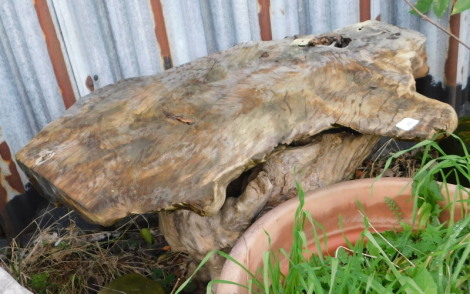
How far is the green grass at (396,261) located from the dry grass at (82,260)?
992 millimetres

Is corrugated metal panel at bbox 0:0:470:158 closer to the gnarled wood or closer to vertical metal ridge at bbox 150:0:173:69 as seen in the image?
vertical metal ridge at bbox 150:0:173:69

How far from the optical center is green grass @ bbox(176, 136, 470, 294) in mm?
1427

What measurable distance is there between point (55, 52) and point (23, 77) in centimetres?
22

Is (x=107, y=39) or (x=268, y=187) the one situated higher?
(x=107, y=39)

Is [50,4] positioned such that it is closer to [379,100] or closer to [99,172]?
[99,172]

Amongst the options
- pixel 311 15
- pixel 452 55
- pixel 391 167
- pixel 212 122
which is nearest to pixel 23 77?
pixel 212 122

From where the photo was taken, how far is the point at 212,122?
1812mm

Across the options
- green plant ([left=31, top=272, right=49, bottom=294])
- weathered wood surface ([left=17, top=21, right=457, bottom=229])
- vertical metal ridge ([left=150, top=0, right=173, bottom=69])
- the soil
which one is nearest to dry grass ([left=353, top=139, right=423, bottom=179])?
the soil

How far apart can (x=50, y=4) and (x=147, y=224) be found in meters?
1.23

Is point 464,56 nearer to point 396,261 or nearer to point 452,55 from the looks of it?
point 452,55

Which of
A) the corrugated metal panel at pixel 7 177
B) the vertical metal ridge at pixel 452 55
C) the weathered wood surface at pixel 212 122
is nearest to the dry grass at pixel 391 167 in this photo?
the vertical metal ridge at pixel 452 55

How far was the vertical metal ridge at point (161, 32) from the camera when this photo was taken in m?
2.87

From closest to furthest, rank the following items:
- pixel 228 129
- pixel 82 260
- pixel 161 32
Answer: pixel 228 129, pixel 82 260, pixel 161 32

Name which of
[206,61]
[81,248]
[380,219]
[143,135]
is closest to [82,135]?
[143,135]
